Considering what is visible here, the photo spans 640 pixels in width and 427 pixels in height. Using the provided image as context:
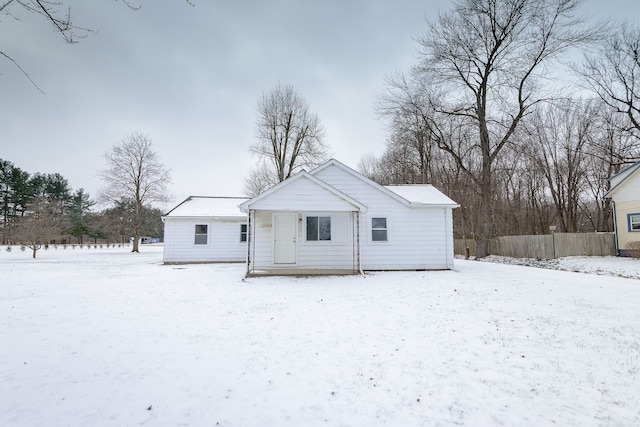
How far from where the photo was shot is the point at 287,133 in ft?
91.4

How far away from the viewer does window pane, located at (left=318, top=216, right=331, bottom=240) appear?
1278cm

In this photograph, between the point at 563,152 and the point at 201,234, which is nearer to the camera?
the point at 201,234

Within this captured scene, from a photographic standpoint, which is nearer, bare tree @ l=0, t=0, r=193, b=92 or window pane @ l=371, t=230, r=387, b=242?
bare tree @ l=0, t=0, r=193, b=92

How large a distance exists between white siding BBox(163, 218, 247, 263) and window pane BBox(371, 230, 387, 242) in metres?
8.22

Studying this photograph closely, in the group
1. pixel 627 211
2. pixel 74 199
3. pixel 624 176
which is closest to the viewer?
pixel 627 211

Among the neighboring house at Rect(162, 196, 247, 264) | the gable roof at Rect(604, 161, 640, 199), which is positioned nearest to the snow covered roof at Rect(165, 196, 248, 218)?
the neighboring house at Rect(162, 196, 247, 264)

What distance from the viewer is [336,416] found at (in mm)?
2701

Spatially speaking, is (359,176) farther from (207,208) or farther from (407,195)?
(207,208)

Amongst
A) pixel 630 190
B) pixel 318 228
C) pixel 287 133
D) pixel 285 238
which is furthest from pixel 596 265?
pixel 287 133

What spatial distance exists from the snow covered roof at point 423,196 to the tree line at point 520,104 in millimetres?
6985

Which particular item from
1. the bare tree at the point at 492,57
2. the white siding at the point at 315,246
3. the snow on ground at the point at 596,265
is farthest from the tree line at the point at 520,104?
the white siding at the point at 315,246

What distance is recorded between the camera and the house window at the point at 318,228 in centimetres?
1273

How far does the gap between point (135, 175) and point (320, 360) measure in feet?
105

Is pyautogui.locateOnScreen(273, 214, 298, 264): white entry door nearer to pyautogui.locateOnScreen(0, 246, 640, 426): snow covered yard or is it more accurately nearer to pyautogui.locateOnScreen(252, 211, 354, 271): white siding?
pyautogui.locateOnScreen(252, 211, 354, 271): white siding
